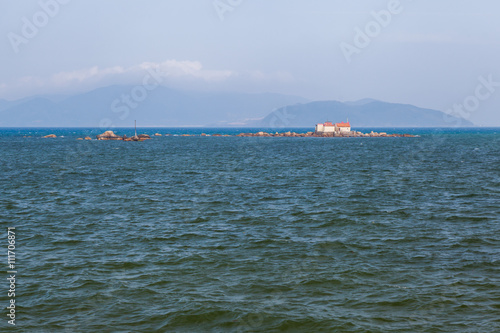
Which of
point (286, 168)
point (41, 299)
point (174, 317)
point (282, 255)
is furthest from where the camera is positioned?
point (286, 168)

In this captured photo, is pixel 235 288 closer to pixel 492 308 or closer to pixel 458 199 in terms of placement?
pixel 492 308

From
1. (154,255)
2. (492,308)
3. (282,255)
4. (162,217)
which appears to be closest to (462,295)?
(492,308)

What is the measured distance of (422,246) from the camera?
21000 mm

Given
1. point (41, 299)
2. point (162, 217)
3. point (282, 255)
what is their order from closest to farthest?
point (41, 299)
point (282, 255)
point (162, 217)

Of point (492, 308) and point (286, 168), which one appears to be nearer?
point (492, 308)

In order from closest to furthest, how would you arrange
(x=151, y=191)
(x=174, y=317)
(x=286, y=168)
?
1. (x=174, y=317)
2. (x=151, y=191)
3. (x=286, y=168)

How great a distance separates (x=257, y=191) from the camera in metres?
39.6

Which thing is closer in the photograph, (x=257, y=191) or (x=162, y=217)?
(x=162, y=217)

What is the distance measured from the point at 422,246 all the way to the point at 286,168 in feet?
135

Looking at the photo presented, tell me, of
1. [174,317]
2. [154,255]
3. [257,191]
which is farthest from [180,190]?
[174,317]

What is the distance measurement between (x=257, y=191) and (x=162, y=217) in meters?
13.3

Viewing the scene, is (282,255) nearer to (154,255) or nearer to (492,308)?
(154,255)

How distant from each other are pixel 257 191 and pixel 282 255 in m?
19.9

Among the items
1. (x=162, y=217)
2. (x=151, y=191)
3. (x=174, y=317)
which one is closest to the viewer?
(x=174, y=317)
